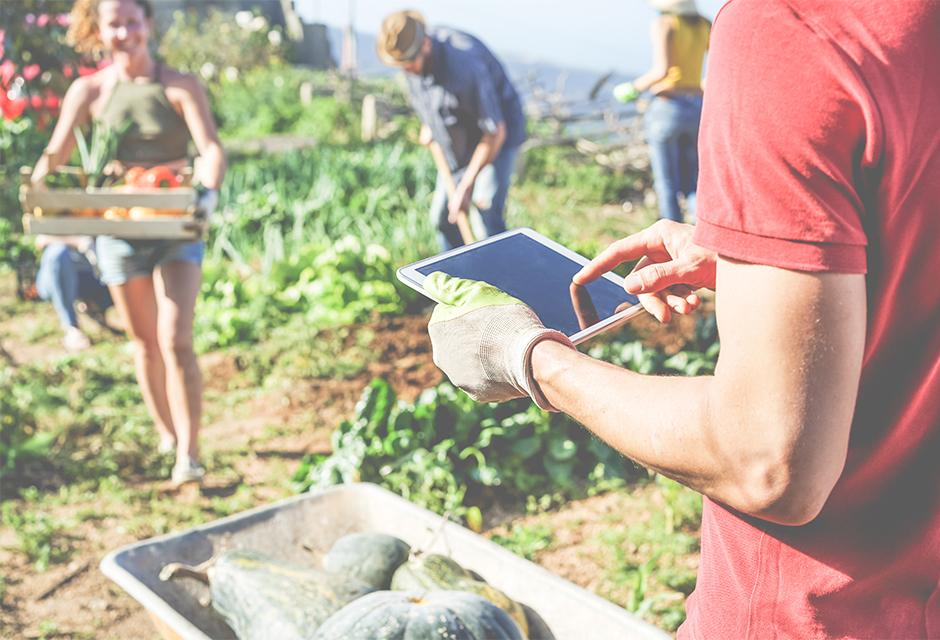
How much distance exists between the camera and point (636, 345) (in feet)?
Result: 15.1

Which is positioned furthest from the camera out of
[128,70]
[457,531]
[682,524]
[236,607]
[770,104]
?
[128,70]

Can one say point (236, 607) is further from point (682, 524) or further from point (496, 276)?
point (682, 524)

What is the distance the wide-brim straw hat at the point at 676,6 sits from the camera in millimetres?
6402

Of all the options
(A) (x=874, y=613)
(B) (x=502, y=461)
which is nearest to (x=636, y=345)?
(B) (x=502, y=461)

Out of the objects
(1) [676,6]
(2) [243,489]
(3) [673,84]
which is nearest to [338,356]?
(2) [243,489]

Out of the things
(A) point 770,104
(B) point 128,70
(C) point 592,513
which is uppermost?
(A) point 770,104

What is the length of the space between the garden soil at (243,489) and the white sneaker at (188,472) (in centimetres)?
9

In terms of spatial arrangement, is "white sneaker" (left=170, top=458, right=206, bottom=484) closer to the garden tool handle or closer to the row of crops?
the row of crops

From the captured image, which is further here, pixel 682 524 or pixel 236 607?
pixel 682 524

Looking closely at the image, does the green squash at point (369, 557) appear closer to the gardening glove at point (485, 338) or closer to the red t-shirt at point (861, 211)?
the gardening glove at point (485, 338)

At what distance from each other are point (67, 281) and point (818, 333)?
19.9ft

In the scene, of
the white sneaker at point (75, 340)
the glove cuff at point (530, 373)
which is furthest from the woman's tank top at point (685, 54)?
the glove cuff at point (530, 373)

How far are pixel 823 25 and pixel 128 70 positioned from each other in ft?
12.4

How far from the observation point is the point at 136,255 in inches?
158
